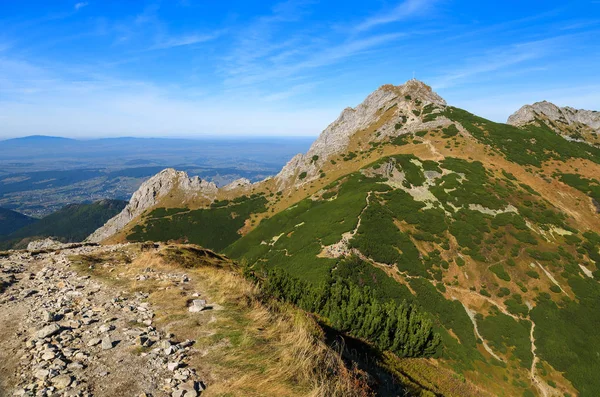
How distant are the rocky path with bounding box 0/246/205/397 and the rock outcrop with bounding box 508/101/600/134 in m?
178

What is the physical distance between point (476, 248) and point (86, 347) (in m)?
57.3

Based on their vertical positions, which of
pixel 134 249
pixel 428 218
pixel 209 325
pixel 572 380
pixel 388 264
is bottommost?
pixel 572 380

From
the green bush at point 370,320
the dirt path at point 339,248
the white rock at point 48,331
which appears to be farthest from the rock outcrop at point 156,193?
the white rock at point 48,331

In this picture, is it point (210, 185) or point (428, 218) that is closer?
point (428, 218)

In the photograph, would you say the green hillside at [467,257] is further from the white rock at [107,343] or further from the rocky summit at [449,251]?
the white rock at [107,343]

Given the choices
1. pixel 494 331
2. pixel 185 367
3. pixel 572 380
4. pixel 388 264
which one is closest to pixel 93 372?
pixel 185 367

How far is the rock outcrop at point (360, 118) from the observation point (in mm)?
120938

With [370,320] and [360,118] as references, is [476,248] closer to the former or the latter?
[370,320]

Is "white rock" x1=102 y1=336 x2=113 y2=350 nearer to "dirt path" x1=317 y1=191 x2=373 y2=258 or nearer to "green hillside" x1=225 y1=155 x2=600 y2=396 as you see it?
"green hillside" x1=225 y1=155 x2=600 y2=396

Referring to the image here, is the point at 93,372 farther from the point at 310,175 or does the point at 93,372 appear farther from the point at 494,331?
the point at 310,175

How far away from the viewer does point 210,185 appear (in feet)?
428

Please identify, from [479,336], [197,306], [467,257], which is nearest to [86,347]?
[197,306]

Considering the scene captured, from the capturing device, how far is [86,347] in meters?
9.21

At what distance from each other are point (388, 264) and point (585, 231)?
47.6 meters
